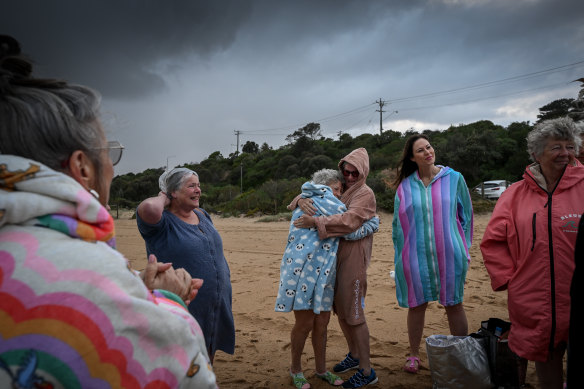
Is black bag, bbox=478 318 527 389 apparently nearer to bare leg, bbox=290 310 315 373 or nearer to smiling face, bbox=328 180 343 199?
bare leg, bbox=290 310 315 373

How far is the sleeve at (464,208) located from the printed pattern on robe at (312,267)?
86 cm

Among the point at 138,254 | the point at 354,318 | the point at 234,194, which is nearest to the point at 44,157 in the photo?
the point at 354,318

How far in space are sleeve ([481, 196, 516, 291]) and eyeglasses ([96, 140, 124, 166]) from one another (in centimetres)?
236

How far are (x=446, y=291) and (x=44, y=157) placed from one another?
10.2 ft

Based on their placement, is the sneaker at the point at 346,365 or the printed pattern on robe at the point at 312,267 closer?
the printed pattern on robe at the point at 312,267

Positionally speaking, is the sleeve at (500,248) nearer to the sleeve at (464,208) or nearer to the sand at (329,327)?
the sleeve at (464,208)

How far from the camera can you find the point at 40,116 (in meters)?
1.05

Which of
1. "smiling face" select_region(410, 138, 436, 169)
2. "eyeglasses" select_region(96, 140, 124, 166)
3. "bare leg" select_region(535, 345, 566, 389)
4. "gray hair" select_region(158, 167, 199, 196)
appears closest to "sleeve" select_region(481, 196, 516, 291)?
"bare leg" select_region(535, 345, 566, 389)

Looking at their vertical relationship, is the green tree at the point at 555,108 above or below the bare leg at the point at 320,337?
above

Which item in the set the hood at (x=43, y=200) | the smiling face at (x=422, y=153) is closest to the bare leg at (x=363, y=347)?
the smiling face at (x=422, y=153)

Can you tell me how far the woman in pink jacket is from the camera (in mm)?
2309

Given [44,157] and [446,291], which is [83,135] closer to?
[44,157]

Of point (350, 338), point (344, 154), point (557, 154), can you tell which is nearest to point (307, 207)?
point (350, 338)

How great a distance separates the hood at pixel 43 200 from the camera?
2.99 feet
